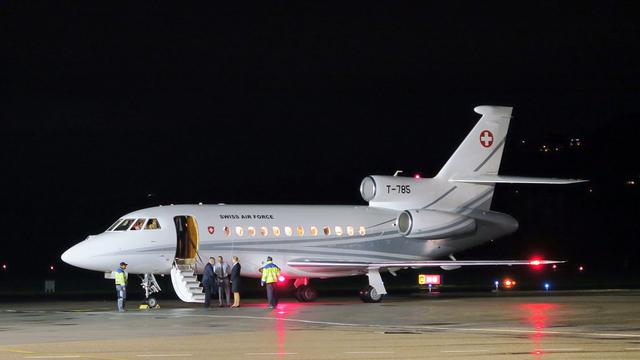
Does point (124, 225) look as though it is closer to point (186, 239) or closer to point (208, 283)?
point (186, 239)

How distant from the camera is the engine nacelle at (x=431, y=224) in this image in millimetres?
37938

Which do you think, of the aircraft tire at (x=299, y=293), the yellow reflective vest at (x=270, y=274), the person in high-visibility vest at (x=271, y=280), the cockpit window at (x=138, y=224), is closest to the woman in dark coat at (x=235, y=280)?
the person in high-visibility vest at (x=271, y=280)

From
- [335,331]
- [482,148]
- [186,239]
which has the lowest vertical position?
[335,331]

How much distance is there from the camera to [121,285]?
101 ft

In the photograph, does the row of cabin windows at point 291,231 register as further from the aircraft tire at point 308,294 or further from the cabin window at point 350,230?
the aircraft tire at point 308,294

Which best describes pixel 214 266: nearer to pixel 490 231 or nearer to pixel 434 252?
pixel 434 252

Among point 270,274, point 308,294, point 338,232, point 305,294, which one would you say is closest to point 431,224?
point 338,232

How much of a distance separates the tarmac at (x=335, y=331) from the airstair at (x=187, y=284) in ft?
2.74

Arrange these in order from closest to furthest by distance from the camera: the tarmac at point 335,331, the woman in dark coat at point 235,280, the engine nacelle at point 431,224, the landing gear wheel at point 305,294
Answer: the tarmac at point 335,331 < the woman in dark coat at point 235,280 < the landing gear wheel at point 305,294 < the engine nacelle at point 431,224

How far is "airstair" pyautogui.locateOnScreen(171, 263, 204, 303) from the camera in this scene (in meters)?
33.8

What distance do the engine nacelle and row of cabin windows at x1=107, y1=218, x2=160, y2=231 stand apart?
374 inches

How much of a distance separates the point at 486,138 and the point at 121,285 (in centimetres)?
1665

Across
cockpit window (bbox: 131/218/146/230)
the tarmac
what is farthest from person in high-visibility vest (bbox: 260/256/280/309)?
cockpit window (bbox: 131/218/146/230)

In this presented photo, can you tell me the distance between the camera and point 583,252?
8356 cm
